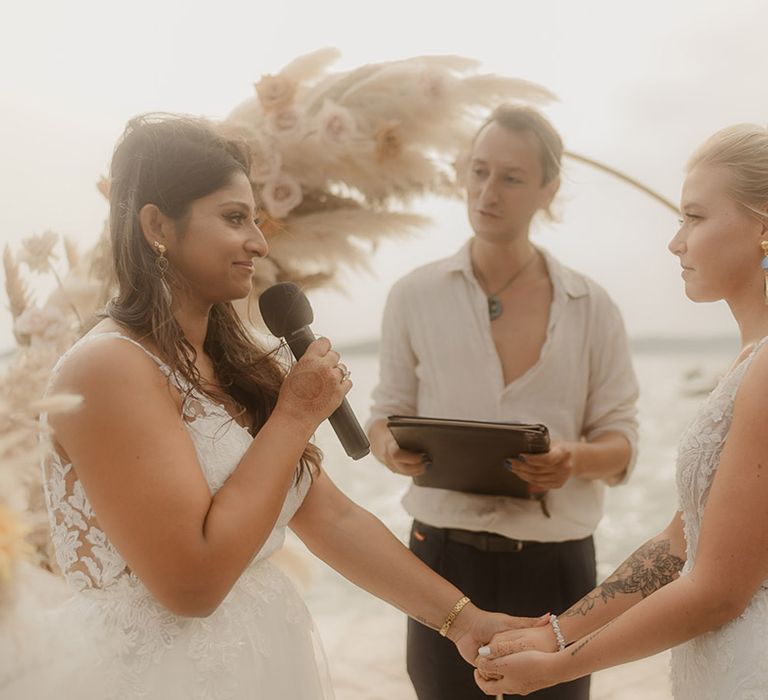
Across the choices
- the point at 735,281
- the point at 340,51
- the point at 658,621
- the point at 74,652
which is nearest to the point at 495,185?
the point at 340,51

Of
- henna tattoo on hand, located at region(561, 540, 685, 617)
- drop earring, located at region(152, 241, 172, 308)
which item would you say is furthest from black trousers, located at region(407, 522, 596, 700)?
drop earring, located at region(152, 241, 172, 308)

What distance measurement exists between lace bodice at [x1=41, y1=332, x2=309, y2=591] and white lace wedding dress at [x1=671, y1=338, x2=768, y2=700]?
76 cm

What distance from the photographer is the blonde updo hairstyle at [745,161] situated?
1.62m

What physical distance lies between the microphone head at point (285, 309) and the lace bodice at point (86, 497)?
0.73ft

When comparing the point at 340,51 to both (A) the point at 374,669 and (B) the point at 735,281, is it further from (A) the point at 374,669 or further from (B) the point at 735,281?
(A) the point at 374,669

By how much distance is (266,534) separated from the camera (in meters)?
1.55

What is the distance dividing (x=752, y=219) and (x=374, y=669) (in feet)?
11.6

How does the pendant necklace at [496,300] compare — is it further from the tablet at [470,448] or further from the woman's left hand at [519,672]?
the woman's left hand at [519,672]

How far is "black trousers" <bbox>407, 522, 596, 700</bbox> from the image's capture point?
2.43 m

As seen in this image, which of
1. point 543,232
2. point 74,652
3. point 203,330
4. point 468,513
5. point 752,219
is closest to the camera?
point 74,652

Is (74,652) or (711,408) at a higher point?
(711,408)

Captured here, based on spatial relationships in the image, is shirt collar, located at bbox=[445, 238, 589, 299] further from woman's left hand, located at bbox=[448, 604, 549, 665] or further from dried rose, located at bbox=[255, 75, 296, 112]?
woman's left hand, located at bbox=[448, 604, 549, 665]

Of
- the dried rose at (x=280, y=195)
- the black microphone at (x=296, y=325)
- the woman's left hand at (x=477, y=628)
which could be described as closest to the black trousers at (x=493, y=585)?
the woman's left hand at (x=477, y=628)

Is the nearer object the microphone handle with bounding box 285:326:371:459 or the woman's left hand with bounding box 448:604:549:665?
the microphone handle with bounding box 285:326:371:459
